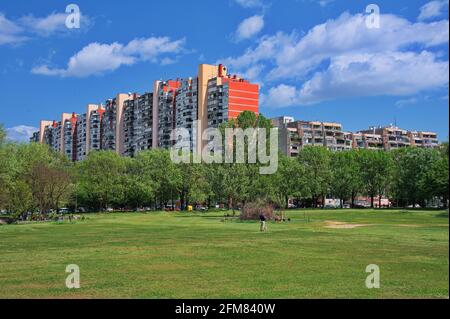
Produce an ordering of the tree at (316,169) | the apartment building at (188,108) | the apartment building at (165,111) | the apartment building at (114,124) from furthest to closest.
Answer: the apartment building at (114,124), the apartment building at (165,111), the apartment building at (188,108), the tree at (316,169)

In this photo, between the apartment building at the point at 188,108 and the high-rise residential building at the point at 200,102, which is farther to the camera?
the apartment building at the point at 188,108

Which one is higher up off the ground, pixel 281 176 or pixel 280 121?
pixel 280 121

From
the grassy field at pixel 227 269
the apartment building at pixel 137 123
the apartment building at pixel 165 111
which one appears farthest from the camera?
the apartment building at pixel 137 123

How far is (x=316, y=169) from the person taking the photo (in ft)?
393

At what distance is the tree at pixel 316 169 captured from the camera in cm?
11675

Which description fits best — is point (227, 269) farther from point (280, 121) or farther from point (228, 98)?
point (280, 121)

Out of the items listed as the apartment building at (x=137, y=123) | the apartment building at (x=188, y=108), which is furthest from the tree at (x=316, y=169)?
the apartment building at (x=137, y=123)

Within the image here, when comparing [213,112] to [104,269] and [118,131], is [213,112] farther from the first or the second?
[104,269]

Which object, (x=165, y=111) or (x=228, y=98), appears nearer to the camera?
(x=228, y=98)

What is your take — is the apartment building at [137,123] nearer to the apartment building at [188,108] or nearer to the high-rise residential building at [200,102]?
the high-rise residential building at [200,102]

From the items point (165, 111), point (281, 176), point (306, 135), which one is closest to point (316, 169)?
point (281, 176)

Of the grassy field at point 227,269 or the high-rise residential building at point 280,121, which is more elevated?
the high-rise residential building at point 280,121

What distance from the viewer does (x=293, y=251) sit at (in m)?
26.1

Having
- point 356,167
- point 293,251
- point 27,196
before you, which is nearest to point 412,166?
point 356,167
